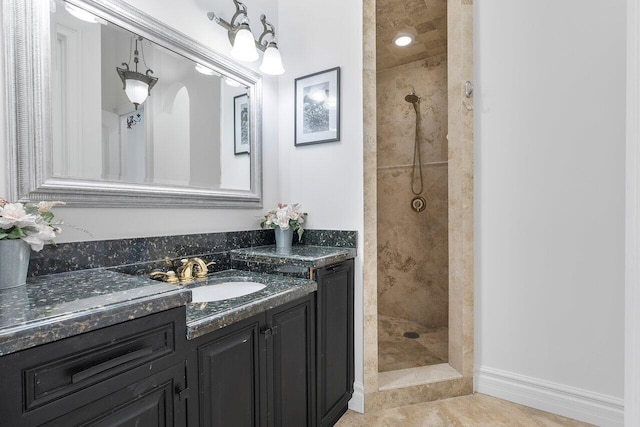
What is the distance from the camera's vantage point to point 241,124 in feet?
6.37

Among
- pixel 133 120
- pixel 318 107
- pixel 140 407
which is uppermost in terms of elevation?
pixel 318 107

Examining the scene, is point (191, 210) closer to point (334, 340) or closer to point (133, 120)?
point (133, 120)

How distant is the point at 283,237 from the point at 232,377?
99 centimetres

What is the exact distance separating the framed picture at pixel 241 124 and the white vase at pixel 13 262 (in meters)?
1.16

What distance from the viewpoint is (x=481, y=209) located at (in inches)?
82.0

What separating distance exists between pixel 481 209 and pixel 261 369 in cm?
176

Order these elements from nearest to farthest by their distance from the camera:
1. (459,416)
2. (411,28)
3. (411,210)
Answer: (459,416) → (411,28) → (411,210)

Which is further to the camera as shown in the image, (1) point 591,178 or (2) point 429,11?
(2) point 429,11

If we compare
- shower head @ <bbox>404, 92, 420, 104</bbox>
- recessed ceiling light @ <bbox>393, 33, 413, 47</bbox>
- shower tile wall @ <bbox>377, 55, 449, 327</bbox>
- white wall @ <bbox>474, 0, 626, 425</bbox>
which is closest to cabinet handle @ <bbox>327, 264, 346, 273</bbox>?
white wall @ <bbox>474, 0, 626, 425</bbox>

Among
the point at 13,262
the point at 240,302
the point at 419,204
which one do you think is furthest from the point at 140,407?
the point at 419,204

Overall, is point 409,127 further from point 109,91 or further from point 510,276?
point 109,91

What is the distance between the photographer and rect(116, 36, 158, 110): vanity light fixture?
4.41ft

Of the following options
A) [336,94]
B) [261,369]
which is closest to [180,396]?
[261,369]

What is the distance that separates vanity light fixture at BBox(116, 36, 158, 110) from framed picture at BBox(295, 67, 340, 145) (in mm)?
960
